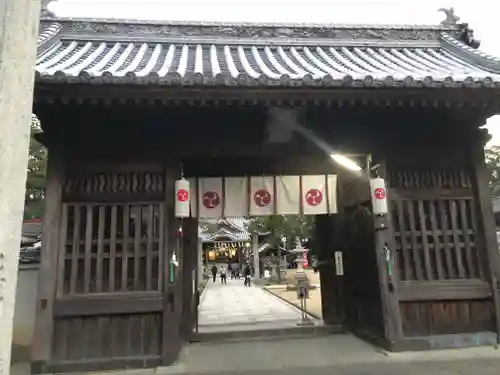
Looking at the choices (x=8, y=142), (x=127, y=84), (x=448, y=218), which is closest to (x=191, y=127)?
(x=127, y=84)

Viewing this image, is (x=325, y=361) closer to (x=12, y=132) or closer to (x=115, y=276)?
(x=115, y=276)

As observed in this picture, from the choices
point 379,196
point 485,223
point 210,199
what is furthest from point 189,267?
point 485,223

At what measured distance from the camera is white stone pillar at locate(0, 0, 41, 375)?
221 centimetres

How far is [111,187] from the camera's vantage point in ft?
19.5

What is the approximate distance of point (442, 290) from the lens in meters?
6.04

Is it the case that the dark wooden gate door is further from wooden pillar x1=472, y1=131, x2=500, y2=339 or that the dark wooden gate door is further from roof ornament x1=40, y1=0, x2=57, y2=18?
wooden pillar x1=472, y1=131, x2=500, y2=339

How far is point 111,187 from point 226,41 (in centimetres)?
473

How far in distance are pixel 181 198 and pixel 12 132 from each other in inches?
138

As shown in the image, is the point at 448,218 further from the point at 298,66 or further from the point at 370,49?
the point at 370,49

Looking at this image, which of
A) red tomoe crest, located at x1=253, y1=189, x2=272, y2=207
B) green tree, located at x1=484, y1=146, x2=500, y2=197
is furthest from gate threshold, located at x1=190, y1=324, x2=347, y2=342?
green tree, located at x1=484, y1=146, x2=500, y2=197

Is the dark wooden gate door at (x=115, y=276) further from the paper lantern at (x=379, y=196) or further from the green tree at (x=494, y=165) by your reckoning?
the green tree at (x=494, y=165)

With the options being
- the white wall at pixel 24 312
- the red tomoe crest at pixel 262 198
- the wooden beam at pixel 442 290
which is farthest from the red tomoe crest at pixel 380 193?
the white wall at pixel 24 312

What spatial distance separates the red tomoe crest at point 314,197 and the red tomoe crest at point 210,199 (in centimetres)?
176

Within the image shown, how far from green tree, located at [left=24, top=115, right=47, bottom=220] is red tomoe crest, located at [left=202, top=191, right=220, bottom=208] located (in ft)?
25.2
